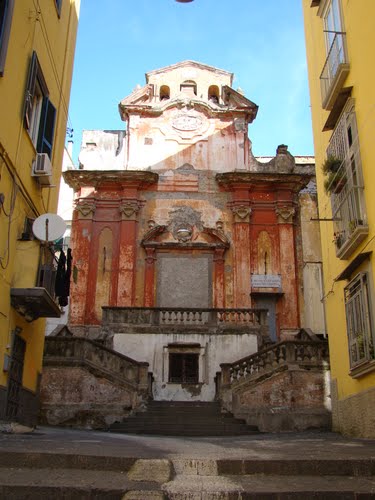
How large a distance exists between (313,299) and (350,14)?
14.1m

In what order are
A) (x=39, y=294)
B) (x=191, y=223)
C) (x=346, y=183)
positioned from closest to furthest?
(x=39, y=294) → (x=346, y=183) → (x=191, y=223)

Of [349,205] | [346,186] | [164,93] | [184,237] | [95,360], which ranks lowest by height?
[95,360]

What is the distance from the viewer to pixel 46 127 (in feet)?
41.5

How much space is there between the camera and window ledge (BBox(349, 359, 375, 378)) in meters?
10.1

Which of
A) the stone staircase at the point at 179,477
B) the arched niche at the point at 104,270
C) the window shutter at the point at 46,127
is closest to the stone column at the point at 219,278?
the arched niche at the point at 104,270

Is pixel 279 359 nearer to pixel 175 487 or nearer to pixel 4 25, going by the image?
pixel 175 487

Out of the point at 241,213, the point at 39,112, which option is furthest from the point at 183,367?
the point at 39,112

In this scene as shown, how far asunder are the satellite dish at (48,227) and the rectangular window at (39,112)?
1830mm

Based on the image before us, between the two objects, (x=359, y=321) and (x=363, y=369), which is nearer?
(x=363, y=369)

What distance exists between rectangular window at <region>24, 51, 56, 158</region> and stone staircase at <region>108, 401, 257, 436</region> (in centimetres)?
749

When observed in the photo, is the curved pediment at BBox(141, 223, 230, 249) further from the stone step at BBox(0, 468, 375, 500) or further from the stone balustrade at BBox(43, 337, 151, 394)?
the stone step at BBox(0, 468, 375, 500)

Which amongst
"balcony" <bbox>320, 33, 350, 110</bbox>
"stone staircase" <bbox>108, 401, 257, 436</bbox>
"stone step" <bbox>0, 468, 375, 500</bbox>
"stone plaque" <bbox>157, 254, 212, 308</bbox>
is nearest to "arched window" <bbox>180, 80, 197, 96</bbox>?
"stone plaque" <bbox>157, 254, 212, 308</bbox>

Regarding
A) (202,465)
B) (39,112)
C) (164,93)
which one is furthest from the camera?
(164,93)

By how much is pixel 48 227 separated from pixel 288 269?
50.0 ft
